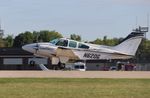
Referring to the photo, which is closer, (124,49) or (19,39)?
(124,49)

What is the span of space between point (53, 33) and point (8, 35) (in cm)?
1621

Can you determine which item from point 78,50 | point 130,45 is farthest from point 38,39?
point 78,50

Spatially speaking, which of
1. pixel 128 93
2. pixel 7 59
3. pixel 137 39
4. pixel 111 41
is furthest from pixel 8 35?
pixel 128 93

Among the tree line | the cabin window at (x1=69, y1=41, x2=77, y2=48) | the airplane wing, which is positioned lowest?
the airplane wing

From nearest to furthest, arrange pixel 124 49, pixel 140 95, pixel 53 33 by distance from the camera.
A: pixel 140 95
pixel 124 49
pixel 53 33

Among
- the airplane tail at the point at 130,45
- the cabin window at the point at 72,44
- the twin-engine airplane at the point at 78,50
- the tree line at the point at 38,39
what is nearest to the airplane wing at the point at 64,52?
the twin-engine airplane at the point at 78,50

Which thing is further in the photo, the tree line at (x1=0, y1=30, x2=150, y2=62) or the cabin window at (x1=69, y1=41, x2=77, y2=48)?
the tree line at (x1=0, y1=30, x2=150, y2=62)

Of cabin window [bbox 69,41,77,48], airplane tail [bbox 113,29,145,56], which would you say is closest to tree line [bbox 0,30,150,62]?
airplane tail [bbox 113,29,145,56]

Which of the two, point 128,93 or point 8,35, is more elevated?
point 8,35

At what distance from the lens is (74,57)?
52.2 metres

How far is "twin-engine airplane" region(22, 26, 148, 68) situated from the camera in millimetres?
50000

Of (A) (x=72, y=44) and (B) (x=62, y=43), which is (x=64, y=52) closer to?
(B) (x=62, y=43)

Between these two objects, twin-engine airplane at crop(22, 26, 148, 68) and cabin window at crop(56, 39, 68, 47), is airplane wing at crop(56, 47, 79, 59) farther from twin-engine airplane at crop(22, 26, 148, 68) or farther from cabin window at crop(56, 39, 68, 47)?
cabin window at crop(56, 39, 68, 47)

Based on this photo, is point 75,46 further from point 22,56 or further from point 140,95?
point 22,56
